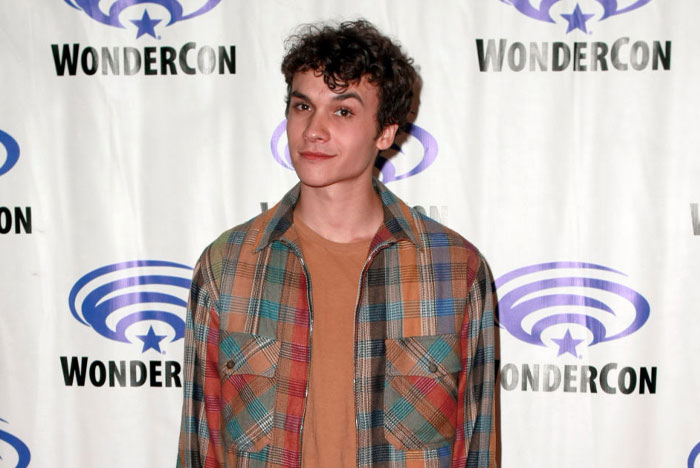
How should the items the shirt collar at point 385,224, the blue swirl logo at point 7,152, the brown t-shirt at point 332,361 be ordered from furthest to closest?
the blue swirl logo at point 7,152, the shirt collar at point 385,224, the brown t-shirt at point 332,361

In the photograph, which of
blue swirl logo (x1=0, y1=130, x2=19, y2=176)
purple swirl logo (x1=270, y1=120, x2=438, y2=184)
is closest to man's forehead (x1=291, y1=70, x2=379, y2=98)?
purple swirl logo (x1=270, y1=120, x2=438, y2=184)

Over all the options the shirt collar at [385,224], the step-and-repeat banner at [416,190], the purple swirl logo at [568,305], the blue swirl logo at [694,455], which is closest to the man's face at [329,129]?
the shirt collar at [385,224]

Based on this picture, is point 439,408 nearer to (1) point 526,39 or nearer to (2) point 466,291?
(2) point 466,291

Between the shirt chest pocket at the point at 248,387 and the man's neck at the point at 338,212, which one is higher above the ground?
the man's neck at the point at 338,212

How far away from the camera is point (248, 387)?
152cm

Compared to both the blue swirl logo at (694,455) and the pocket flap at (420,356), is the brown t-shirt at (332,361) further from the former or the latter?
the blue swirl logo at (694,455)

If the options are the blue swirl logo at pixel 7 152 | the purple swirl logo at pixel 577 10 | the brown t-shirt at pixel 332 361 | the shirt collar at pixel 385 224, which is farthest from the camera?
the blue swirl logo at pixel 7 152

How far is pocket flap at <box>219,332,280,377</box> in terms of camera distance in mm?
1507

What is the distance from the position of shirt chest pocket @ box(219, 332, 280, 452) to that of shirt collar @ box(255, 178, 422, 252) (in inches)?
10.2

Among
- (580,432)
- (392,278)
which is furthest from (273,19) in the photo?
(580,432)

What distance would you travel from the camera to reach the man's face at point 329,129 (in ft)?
4.95

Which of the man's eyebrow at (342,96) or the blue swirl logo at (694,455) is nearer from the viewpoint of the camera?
the man's eyebrow at (342,96)

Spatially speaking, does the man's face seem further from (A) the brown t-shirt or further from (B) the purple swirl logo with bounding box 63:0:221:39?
(B) the purple swirl logo with bounding box 63:0:221:39

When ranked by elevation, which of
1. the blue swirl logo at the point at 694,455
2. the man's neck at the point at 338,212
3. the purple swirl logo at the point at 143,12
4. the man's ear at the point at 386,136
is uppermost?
the purple swirl logo at the point at 143,12
